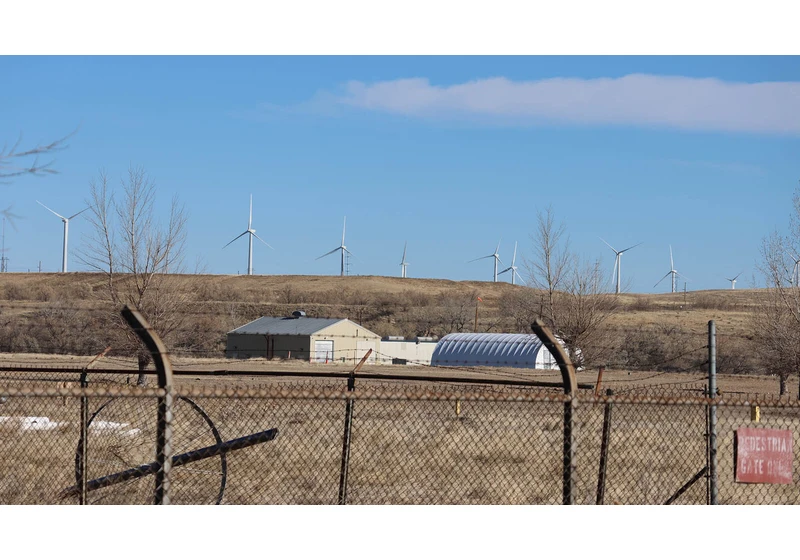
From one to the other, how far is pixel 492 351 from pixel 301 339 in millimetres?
15925

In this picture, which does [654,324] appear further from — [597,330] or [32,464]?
[32,464]

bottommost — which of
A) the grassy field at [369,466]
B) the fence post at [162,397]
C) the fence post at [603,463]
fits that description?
the grassy field at [369,466]

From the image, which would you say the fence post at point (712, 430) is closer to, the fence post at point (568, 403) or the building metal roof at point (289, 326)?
the fence post at point (568, 403)

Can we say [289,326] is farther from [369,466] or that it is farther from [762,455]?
[762,455]

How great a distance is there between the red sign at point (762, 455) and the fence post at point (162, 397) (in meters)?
4.32

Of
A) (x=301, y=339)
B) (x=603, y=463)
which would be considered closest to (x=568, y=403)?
(x=603, y=463)

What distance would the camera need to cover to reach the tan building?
62.0 m

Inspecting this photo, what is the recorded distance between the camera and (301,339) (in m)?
62.1

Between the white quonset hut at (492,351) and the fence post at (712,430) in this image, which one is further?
the white quonset hut at (492,351)

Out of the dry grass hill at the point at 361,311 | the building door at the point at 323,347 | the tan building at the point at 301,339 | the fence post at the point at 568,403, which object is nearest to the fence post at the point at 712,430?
the fence post at the point at 568,403

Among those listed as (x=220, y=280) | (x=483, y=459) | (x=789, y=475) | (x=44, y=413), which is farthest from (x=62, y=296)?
(x=789, y=475)

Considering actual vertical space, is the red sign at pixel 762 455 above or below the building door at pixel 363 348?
above

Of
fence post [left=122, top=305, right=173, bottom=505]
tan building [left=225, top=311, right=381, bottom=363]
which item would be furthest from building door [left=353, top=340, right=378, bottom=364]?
fence post [left=122, top=305, right=173, bottom=505]

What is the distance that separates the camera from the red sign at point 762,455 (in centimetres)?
687
